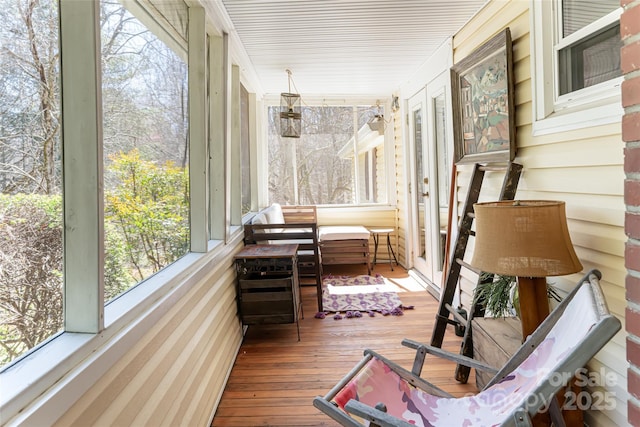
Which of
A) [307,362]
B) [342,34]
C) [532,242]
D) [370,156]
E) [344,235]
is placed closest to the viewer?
[532,242]

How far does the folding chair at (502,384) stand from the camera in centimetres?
100

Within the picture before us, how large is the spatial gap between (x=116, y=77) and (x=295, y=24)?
1.98 metres

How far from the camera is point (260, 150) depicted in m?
5.09

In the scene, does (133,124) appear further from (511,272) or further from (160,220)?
(511,272)

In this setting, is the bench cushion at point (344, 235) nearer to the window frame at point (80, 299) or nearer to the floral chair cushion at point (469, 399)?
the floral chair cushion at point (469, 399)

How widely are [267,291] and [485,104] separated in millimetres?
2117

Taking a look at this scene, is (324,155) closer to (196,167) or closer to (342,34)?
(342,34)

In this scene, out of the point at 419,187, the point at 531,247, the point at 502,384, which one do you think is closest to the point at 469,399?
the point at 502,384

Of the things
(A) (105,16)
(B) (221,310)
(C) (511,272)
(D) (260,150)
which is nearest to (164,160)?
(A) (105,16)

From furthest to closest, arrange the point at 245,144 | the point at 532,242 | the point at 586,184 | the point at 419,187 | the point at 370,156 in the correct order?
the point at 370,156 < the point at 419,187 < the point at 245,144 < the point at 586,184 < the point at 532,242

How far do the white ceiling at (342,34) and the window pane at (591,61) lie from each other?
1062 millimetres

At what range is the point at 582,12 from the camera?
1749 millimetres

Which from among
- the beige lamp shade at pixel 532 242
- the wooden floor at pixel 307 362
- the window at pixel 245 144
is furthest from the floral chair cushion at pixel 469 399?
the window at pixel 245 144

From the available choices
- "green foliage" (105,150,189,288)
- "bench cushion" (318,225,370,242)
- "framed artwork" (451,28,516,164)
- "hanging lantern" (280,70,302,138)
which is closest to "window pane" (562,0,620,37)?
"framed artwork" (451,28,516,164)
